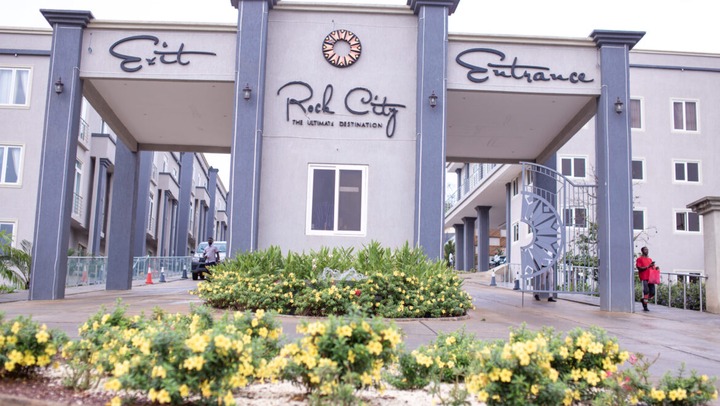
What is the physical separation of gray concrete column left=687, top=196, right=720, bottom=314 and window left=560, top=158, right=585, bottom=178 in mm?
14517

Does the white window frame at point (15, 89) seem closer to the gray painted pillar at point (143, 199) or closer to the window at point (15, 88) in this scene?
the window at point (15, 88)

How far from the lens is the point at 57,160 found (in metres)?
13.1

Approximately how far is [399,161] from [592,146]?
65.1 feet

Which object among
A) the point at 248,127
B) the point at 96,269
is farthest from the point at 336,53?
the point at 96,269

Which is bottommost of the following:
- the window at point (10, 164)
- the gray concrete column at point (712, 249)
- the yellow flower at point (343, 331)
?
the yellow flower at point (343, 331)

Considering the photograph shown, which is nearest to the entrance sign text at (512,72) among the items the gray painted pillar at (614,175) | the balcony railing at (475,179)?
the gray painted pillar at (614,175)

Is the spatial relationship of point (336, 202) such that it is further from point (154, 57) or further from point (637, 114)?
point (637, 114)

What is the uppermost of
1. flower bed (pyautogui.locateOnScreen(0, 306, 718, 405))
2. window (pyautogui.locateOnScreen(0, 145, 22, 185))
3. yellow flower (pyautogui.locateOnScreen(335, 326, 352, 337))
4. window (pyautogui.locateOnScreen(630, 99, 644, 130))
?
Answer: window (pyautogui.locateOnScreen(630, 99, 644, 130))

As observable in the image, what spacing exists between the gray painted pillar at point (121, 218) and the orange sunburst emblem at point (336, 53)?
7.92m

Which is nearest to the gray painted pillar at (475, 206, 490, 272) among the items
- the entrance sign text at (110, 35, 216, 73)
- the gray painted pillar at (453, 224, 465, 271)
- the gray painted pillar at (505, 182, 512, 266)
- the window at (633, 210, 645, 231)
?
the gray painted pillar at (505, 182, 512, 266)

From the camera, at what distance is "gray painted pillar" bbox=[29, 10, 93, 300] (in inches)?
504

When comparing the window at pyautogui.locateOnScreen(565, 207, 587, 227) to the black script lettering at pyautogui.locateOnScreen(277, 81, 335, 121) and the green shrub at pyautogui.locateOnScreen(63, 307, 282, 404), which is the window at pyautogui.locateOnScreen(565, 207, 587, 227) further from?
the green shrub at pyautogui.locateOnScreen(63, 307, 282, 404)

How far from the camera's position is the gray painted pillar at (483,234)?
129 ft

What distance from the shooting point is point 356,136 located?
514 inches
